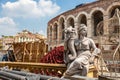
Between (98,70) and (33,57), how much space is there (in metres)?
6.86

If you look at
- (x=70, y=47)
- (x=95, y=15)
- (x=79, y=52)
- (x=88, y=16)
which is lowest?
(x=79, y=52)

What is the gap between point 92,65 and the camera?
16.8ft

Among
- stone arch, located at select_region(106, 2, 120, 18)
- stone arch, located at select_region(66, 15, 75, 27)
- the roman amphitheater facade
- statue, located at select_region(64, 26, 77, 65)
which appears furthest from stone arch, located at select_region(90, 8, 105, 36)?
statue, located at select_region(64, 26, 77, 65)

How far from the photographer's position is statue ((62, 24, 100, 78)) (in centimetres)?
482

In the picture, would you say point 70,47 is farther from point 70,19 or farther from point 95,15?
point 70,19

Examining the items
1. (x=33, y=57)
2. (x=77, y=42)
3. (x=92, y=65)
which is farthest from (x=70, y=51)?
(x=33, y=57)

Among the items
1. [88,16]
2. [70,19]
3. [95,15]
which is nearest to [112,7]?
[88,16]

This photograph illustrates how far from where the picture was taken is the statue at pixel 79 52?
15.8 ft

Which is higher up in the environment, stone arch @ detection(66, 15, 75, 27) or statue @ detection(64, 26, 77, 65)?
stone arch @ detection(66, 15, 75, 27)

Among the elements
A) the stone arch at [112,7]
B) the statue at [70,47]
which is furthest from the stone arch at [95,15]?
the statue at [70,47]

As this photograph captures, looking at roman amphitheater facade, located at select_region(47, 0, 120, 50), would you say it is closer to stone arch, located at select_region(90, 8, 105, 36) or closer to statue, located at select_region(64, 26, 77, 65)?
stone arch, located at select_region(90, 8, 105, 36)

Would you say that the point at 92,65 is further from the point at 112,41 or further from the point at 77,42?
the point at 112,41

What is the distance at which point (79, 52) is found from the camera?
5145 millimetres

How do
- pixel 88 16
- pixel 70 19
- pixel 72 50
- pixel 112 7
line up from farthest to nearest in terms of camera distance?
pixel 70 19 → pixel 88 16 → pixel 112 7 → pixel 72 50
